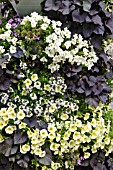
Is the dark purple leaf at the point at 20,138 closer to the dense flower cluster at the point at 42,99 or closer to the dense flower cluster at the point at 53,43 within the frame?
the dense flower cluster at the point at 42,99

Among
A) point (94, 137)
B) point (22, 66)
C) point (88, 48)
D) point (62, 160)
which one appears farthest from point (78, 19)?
point (62, 160)

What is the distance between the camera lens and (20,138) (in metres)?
1.96

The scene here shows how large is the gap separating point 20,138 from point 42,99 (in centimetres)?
25

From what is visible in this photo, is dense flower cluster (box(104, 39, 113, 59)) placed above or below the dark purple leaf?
above

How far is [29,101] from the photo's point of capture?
79.7 inches

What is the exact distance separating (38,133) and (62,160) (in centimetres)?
26

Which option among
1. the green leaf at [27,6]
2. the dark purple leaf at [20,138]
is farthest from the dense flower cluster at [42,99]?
the green leaf at [27,6]

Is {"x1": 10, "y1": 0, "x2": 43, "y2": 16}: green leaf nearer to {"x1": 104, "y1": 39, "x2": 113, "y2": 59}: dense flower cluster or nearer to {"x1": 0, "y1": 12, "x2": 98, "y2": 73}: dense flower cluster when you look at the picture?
{"x1": 0, "y1": 12, "x2": 98, "y2": 73}: dense flower cluster

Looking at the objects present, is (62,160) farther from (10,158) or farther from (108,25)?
(108,25)

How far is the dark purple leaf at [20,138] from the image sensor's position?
195cm

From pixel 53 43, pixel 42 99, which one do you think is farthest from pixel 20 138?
pixel 53 43

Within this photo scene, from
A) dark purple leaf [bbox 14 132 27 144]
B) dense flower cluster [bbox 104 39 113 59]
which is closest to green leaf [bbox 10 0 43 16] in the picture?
dense flower cluster [bbox 104 39 113 59]

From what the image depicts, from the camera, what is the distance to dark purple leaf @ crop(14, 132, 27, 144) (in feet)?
6.38

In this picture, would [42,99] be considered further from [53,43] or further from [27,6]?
[27,6]
